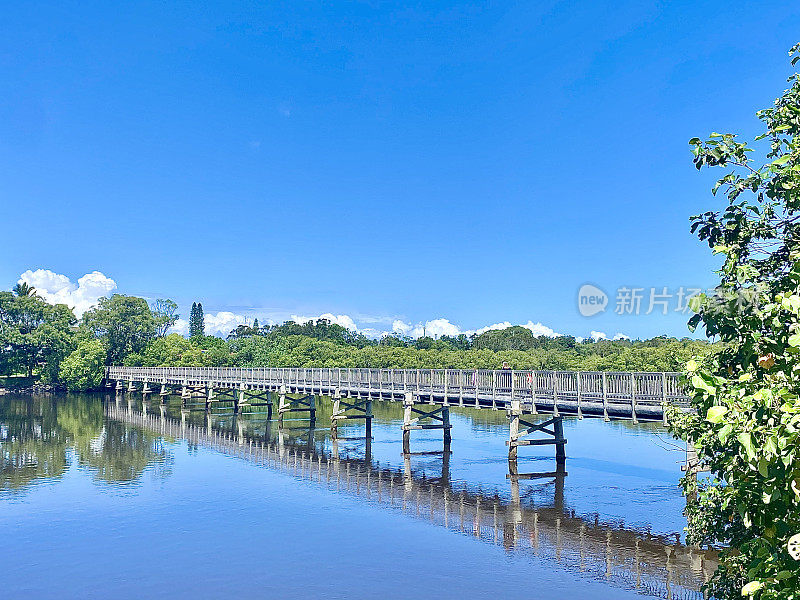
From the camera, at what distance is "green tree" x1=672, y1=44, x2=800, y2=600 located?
3693 mm

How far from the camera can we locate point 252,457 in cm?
3041

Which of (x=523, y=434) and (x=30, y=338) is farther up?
(x=30, y=338)

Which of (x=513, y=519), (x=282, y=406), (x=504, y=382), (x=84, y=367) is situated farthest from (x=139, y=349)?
(x=513, y=519)

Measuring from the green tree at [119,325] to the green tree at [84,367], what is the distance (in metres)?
4.77

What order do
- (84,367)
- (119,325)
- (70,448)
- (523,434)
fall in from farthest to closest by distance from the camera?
(119,325) → (84,367) → (70,448) → (523,434)

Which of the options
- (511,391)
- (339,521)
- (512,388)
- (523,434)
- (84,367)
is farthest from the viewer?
(84,367)

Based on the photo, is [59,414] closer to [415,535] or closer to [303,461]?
[303,461]

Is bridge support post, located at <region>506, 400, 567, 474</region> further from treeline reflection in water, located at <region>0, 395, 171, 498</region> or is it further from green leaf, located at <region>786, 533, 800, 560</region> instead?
green leaf, located at <region>786, 533, 800, 560</region>

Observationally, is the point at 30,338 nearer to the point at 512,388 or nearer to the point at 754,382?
the point at 512,388

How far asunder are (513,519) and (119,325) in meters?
74.5

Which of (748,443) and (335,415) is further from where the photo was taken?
(335,415)

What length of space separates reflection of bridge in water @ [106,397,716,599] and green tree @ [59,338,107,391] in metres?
47.4

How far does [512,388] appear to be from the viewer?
2523cm

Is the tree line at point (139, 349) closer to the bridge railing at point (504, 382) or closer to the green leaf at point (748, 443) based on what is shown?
the bridge railing at point (504, 382)
